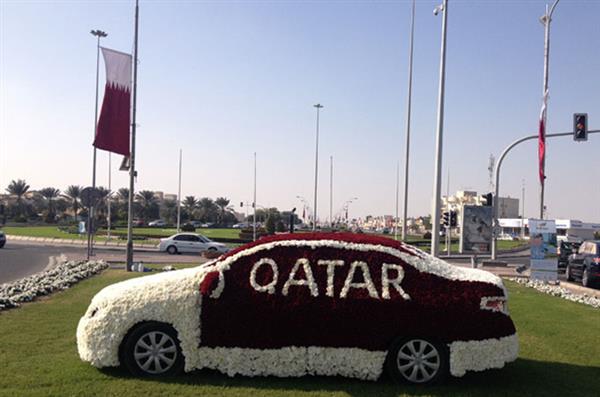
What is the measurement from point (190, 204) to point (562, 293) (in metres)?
95.3

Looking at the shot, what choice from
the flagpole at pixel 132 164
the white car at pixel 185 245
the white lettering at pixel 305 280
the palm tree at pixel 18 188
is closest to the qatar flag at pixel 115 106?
the flagpole at pixel 132 164

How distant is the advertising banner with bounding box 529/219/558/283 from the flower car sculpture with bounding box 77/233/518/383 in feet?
44.3

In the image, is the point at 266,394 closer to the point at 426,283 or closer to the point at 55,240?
the point at 426,283

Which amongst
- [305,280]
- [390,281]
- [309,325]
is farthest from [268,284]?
[390,281]

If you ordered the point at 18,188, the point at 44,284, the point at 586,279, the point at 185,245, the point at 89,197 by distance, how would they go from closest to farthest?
the point at 44,284
the point at 586,279
the point at 89,197
the point at 185,245
the point at 18,188

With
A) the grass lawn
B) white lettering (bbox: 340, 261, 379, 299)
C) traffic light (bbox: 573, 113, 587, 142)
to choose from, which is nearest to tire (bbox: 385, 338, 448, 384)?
the grass lawn

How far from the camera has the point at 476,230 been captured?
2211 cm

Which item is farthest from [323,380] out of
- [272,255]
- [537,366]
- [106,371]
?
[537,366]

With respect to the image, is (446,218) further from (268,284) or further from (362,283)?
(268,284)

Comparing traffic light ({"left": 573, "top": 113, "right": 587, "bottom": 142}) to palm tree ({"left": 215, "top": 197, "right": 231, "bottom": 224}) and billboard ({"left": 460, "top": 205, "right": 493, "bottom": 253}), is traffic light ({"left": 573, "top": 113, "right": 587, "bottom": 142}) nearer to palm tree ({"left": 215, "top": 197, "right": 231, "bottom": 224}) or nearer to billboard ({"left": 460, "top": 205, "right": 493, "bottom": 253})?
billboard ({"left": 460, "top": 205, "right": 493, "bottom": 253})

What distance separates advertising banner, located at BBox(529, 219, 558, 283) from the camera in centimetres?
1828

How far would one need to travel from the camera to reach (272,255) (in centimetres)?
628

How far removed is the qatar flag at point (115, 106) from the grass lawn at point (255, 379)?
986 cm

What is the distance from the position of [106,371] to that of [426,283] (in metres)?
3.68
